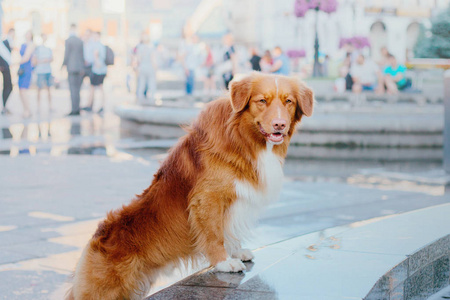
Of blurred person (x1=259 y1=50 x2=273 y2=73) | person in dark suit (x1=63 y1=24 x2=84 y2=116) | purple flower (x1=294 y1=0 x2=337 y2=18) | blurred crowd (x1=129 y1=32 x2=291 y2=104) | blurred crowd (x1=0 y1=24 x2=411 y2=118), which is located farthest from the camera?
purple flower (x1=294 y1=0 x2=337 y2=18)

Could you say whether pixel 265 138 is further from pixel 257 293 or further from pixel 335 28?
pixel 335 28

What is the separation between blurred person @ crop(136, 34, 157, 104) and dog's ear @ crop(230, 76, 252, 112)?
17266 millimetres

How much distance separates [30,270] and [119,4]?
2249 centimetres

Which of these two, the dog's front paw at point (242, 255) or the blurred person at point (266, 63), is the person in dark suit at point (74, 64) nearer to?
the blurred person at point (266, 63)

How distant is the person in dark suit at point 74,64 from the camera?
19906mm

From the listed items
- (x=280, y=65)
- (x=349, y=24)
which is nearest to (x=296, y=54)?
(x=349, y=24)

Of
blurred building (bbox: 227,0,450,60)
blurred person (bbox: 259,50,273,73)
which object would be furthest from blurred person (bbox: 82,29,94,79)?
blurred building (bbox: 227,0,450,60)

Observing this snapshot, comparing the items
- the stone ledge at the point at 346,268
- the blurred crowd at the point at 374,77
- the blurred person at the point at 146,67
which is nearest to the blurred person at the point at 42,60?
the blurred person at the point at 146,67

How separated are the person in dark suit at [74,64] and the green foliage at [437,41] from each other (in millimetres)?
25549

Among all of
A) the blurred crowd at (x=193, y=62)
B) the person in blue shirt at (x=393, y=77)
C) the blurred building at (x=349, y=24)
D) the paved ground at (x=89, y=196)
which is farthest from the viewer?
the blurred building at (x=349, y=24)

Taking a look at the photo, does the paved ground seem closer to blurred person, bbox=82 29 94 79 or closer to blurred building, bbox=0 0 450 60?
blurred person, bbox=82 29 94 79

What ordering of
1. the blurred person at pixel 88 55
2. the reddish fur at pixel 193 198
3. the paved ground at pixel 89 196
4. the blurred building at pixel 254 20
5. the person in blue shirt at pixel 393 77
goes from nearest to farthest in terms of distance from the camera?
the reddish fur at pixel 193 198, the paved ground at pixel 89 196, the blurred person at pixel 88 55, the person in blue shirt at pixel 393 77, the blurred building at pixel 254 20

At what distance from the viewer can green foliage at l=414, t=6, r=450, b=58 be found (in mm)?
40594

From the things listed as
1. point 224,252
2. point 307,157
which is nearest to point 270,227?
point 224,252
